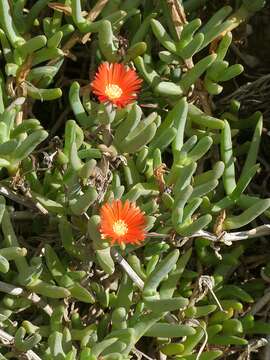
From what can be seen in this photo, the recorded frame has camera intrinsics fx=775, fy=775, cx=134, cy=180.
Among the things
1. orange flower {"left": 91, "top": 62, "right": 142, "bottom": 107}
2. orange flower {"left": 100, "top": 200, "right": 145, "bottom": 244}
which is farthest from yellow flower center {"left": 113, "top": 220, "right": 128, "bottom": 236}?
orange flower {"left": 91, "top": 62, "right": 142, "bottom": 107}

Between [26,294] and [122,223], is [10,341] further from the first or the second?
[122,223]

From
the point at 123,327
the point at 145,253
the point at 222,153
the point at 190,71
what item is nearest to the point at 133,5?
the point at 190,71

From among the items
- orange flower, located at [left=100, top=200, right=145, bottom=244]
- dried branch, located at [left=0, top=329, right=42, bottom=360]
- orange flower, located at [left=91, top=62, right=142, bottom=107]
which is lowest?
dried branch, located at [left=0, top=329, right=42, bottom=360]

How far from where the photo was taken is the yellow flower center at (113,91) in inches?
44.3

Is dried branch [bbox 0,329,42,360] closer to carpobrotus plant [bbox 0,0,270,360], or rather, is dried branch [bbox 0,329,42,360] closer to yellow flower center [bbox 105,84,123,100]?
carpobrotus plant [bbox 0,0,270,360]

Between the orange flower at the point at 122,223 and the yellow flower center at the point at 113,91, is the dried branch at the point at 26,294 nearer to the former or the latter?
the orange flower at the point at 122,223

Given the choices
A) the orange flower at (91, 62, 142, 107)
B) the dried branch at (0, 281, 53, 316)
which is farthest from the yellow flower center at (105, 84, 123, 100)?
the dried branch at (0, 281, 53, 316)

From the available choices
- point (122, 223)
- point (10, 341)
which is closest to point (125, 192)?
point (122, 223)

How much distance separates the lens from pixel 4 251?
114 cm

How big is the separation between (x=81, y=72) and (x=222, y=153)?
321mm

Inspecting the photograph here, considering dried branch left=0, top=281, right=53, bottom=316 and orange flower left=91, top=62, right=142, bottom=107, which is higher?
orange flower left=91, top=62, right=142, bottom=107

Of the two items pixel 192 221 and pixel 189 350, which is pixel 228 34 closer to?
pixel 192 221

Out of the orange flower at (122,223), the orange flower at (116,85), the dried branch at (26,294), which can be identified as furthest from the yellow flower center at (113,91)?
the dried branch at (26,294)

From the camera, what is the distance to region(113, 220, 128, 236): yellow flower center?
1080mm
